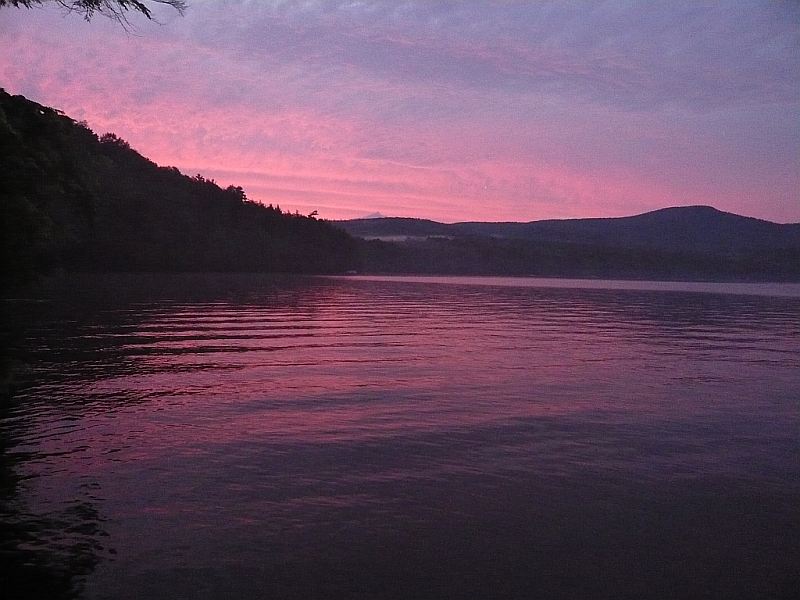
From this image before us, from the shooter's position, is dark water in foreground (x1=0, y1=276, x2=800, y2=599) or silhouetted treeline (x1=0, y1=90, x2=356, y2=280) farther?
silhouetted treeline (x1=0, y1=90, x2=356, y2=280)

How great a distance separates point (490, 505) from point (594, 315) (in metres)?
36.9

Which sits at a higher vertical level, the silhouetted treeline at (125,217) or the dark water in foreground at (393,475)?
the silhouetted treeline at (125,217)

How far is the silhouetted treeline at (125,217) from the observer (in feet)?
55.5

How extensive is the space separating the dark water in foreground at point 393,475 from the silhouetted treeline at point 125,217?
4.44 meters

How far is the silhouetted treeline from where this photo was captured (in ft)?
55.5

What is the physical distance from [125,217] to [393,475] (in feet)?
373

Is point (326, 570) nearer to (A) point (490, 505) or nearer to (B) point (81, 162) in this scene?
(A) point (490, 505)

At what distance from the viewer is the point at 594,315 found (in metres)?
44.8

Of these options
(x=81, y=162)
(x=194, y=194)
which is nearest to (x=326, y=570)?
(x=81, y=162)

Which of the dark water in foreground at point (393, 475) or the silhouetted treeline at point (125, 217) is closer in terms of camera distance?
the dark water in foreground at point (393, 475)

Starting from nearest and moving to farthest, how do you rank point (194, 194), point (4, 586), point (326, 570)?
point (4, 586)
point (326, 570)
point (194, 194)

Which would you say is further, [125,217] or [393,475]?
[125,217]

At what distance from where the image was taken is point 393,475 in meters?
10.7

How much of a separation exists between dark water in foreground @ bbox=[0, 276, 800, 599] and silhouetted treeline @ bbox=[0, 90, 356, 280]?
14.6ft
